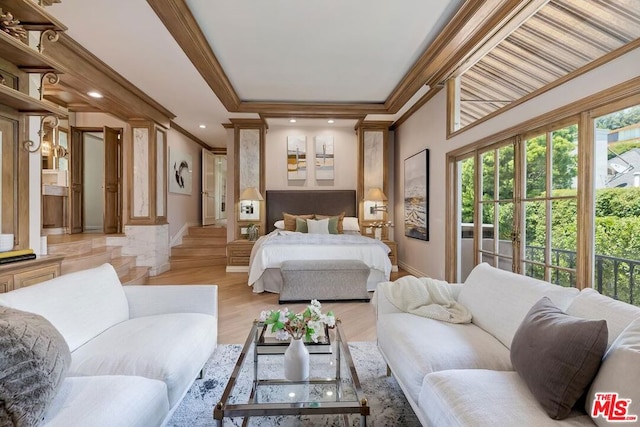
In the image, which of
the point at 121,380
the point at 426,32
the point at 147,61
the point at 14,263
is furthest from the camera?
the point at 147,61

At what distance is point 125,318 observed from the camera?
7.19 ft

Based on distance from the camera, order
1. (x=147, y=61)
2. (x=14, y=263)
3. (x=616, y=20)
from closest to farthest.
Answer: (x=616, y=20), (x=14, y=263), (x=147, y=61)

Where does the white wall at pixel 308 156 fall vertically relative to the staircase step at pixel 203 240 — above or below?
above

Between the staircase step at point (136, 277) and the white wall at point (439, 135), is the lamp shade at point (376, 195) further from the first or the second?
the staircase step at point (136, 277)

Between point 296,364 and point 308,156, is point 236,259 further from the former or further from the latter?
point 296,364

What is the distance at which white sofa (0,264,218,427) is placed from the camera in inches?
49.1

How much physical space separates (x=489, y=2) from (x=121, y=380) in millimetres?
3554

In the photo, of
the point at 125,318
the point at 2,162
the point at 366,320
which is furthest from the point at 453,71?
the point at 2,162

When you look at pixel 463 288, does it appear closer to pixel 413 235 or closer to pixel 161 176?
pixel 413 235

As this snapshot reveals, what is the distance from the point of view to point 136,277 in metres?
4.86

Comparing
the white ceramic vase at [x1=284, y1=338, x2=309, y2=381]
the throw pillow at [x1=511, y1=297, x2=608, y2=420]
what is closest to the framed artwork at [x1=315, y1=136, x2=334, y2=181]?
the white ceramic vase at [x1=284, y1=338, x2=309, y2=381]

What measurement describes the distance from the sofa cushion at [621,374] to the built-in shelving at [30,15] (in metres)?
3.58

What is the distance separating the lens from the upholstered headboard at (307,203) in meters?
6.52

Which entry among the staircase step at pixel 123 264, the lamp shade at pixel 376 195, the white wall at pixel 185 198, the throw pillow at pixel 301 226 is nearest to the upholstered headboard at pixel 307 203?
the lamp shade at pixel 376 195
